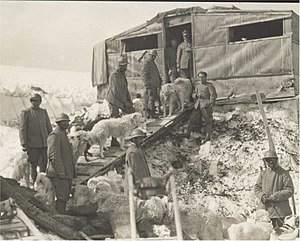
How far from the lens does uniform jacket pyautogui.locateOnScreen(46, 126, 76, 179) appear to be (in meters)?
7.25

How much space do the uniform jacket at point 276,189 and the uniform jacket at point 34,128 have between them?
114 inches

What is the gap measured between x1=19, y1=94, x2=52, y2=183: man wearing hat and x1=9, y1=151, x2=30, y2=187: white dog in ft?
0.20

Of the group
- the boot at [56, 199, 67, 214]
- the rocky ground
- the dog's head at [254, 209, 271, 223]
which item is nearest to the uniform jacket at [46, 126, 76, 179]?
the boot at [56, 199, 67, 214]

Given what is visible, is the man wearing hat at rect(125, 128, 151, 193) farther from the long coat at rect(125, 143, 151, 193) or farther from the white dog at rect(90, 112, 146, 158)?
the white dog at rect(90, 112, 146, 158)

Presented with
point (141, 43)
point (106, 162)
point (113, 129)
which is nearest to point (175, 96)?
point (141, 43)

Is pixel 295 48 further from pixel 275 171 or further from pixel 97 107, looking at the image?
pixel 97 107

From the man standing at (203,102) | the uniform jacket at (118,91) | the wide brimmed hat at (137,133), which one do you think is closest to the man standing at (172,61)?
the man standing at (203,102)

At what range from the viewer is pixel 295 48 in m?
8.45

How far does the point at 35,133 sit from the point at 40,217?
1138 millimetres

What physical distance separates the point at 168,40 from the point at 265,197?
293 centimetres

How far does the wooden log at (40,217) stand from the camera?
6961 mm

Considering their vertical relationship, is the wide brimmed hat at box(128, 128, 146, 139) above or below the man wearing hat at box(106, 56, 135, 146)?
below

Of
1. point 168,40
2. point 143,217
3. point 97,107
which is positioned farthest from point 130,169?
point 168,40

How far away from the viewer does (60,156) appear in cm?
729
